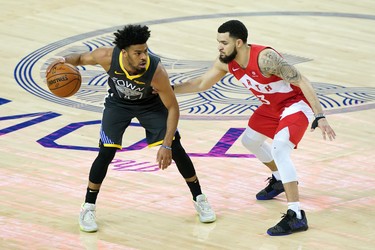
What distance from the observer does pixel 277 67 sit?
8602 millimetres

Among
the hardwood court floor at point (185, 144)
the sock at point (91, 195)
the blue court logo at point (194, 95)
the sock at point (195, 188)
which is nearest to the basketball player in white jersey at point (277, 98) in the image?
the hardwood court floor at point (185, 144)

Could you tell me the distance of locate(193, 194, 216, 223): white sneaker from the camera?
348 inches

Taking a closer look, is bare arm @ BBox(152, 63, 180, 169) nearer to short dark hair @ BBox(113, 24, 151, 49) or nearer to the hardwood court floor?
short dark hair @ BBox(113, 24, 151, 49)

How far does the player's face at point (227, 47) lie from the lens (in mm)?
8672

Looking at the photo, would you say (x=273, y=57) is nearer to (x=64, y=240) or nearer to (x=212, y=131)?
(x=64, y=240)

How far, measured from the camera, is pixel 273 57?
8.62 meters

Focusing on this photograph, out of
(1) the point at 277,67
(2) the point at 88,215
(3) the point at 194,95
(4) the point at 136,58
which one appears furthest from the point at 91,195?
(3) the point at 194,95

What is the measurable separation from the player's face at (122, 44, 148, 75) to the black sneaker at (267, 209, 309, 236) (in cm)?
164

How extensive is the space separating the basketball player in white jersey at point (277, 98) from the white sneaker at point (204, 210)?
0.55 metres

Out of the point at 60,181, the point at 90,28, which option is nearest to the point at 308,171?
the point at 60,181

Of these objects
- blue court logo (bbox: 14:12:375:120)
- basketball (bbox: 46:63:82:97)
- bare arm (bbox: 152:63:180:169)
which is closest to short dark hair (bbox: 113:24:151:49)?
bare arm (bbox: 152:63:180:169)

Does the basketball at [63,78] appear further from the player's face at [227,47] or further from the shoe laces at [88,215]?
the player's face at [227,47]

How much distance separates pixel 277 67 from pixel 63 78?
1.74 metres

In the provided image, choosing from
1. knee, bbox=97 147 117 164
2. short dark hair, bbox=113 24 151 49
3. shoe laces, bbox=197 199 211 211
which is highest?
short dark hair, bbox=113 24 151 49
